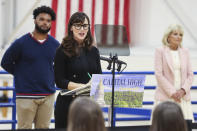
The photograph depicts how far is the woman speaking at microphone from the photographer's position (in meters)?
3.93

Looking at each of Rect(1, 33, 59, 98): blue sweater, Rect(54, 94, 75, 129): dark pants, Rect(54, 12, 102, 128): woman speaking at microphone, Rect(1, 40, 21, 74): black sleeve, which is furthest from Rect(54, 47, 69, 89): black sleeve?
Rect(1, 40, 21, 74): black sleeve

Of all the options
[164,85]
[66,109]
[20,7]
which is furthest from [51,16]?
[20,7]

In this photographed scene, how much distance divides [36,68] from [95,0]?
11.8ft

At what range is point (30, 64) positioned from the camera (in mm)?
4195

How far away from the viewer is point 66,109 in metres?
3.96

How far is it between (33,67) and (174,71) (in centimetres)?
161

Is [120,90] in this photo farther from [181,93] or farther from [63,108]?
[181,93]

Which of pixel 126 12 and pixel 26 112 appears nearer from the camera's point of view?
pixel 26 112

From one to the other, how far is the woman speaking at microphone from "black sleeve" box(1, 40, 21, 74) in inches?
17.5

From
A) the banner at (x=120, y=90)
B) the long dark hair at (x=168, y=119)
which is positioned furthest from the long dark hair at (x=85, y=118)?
the banner at (x=120, y=90)

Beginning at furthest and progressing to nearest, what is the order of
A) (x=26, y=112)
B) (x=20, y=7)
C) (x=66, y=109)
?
(x=20, y=7)
(x=26, y=112)
(x=66, y=109)

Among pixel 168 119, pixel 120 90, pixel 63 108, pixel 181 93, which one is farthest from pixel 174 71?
pixel 168 119

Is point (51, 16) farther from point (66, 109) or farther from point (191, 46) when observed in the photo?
point (191, 46)

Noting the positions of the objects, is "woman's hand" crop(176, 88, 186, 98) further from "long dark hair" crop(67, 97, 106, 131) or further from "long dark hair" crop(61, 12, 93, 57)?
"long dark hair" crop(67, 97, 106, 131)
